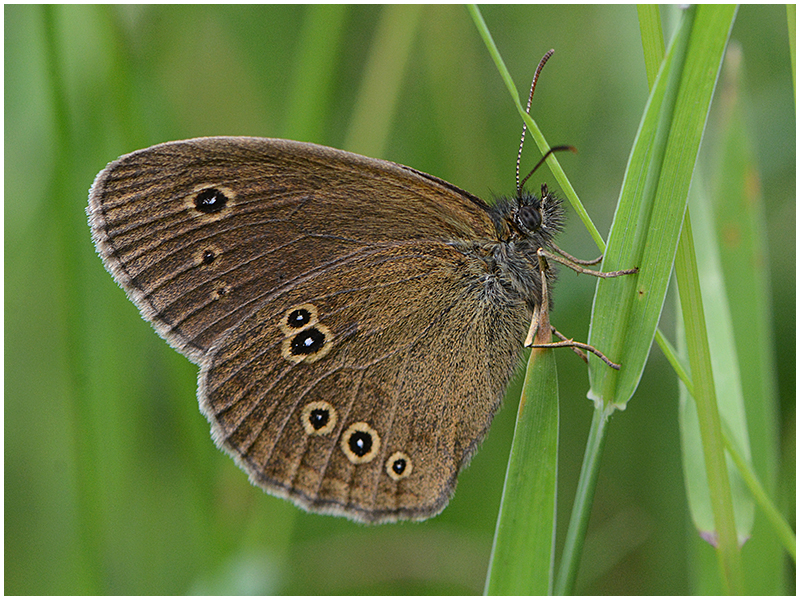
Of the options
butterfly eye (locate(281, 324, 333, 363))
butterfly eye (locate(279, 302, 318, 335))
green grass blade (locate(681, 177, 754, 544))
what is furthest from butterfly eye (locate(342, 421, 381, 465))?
green grass blade (locate(681, 177, 754, 544))

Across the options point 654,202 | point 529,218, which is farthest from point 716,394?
point 529,218

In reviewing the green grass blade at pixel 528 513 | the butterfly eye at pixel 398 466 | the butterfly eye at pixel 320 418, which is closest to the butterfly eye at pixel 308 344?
the butterfly eye at pixel 320 418

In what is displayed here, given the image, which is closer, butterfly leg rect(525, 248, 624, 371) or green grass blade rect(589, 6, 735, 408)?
green grass blade rect(589, 6, 735, 408)

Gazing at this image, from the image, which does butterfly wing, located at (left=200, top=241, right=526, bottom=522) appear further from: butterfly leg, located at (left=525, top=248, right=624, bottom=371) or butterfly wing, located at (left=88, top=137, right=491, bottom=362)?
butterfly leg, located at (left=525, top=248, right=624, bottom=371)

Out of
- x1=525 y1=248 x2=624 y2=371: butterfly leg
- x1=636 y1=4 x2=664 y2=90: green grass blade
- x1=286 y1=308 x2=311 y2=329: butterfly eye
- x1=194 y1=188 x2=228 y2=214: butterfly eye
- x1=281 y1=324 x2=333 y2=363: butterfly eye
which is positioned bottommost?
x1=281 y1=324 x2=333 y2=363: butterfly eye

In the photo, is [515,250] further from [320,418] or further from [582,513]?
[582,513]

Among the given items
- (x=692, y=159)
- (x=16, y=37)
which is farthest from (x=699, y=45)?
(x=16, y=37)
